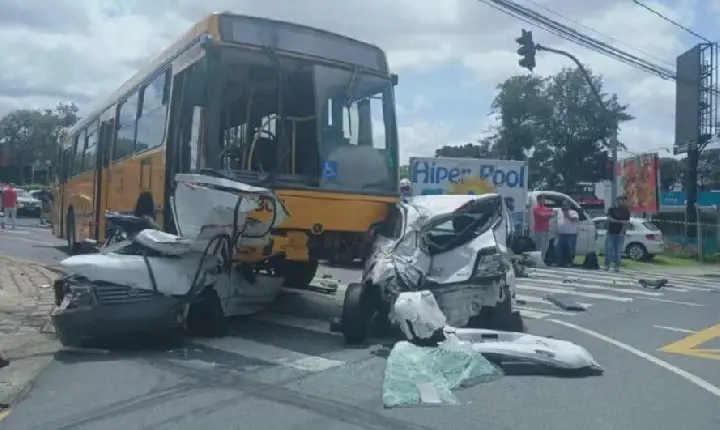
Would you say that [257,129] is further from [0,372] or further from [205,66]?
[0,372]

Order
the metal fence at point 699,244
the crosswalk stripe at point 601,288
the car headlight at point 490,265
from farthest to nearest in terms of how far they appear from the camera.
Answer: the metal fence at point 699,244 → the crosswalk stripe at point 601,288 → the car headlight at point 490,265

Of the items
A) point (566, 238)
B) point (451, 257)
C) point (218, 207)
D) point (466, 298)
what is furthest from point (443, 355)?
point (566, 238)

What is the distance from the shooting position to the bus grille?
8398 millimetres

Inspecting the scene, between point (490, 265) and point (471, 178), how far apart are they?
13.5 meters

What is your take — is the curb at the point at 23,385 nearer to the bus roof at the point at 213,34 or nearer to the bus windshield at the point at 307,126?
the bus windshield at the point at 307,126

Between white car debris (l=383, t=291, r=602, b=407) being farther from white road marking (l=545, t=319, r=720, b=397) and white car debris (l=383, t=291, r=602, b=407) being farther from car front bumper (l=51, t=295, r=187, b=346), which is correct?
car front bumper (l=51, t=295, r=187, b=346)

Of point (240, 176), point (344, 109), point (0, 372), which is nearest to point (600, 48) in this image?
point (344, 109)

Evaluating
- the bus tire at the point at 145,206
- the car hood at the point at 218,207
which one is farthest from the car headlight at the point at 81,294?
the bus tire at the point at 145,206

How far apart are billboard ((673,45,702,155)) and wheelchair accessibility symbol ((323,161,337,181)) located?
23.3 metres

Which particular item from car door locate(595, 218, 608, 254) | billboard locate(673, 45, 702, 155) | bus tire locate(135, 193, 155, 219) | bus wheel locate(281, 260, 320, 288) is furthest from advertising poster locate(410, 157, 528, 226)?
bus tire locate(135, 193, 155, 219)

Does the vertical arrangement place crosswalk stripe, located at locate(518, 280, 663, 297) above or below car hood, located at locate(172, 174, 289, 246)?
A: below

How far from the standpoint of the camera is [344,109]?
10.3m

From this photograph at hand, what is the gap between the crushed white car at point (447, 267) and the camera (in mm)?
9000

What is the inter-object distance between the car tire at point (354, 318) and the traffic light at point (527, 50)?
14053mm
